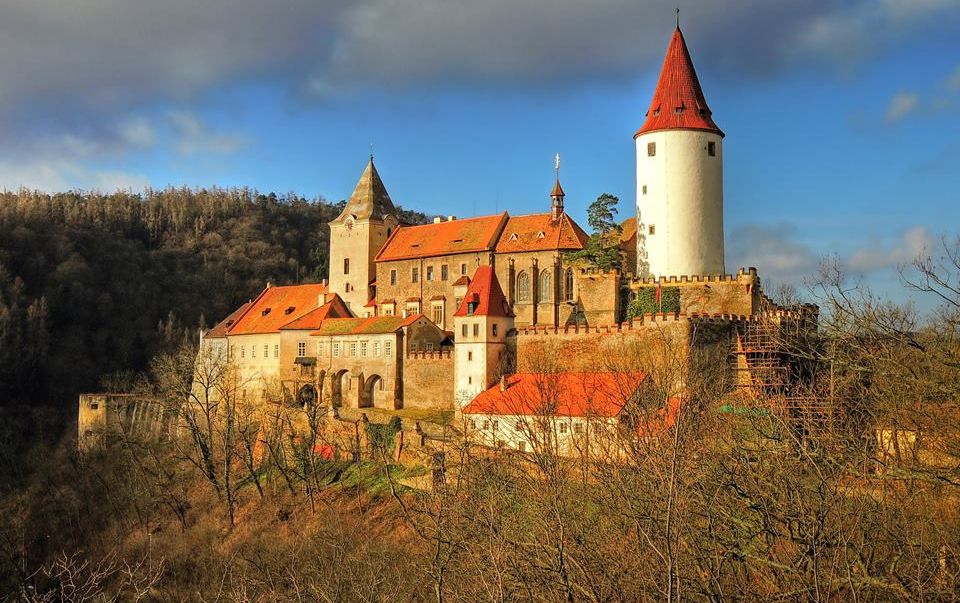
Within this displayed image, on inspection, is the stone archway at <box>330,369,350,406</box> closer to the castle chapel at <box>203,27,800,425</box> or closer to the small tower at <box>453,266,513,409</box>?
the castle chapel at <box>203,27,800,425</box>

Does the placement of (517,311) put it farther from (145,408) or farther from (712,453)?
(712,453)

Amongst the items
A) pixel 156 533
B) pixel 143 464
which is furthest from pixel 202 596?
pixel 143 464

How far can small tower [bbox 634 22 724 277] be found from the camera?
1762 inches

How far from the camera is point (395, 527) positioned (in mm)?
35562

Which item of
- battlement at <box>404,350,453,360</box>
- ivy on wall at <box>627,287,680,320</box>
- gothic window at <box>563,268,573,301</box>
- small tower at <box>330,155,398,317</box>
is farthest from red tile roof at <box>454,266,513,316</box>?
small tower at <box>330,155,398,317</box>

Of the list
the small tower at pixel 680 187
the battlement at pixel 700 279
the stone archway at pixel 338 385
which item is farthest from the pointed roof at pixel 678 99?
the stone archway at pixel 338 385

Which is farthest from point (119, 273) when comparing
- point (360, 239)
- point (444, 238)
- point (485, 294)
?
point (485, 294)

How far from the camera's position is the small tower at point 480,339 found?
44531 millimetres

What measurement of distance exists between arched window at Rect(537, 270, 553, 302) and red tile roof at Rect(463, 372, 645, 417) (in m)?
9.61

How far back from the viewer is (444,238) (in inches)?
2279

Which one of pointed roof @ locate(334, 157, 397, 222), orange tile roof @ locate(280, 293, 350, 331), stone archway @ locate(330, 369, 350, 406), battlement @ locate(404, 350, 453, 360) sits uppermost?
pointed roof @ locate(334, 157, 397, 222)

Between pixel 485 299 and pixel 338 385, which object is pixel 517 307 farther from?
pixel 338 385

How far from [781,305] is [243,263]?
85544mm

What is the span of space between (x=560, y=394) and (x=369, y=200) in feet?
93.3
